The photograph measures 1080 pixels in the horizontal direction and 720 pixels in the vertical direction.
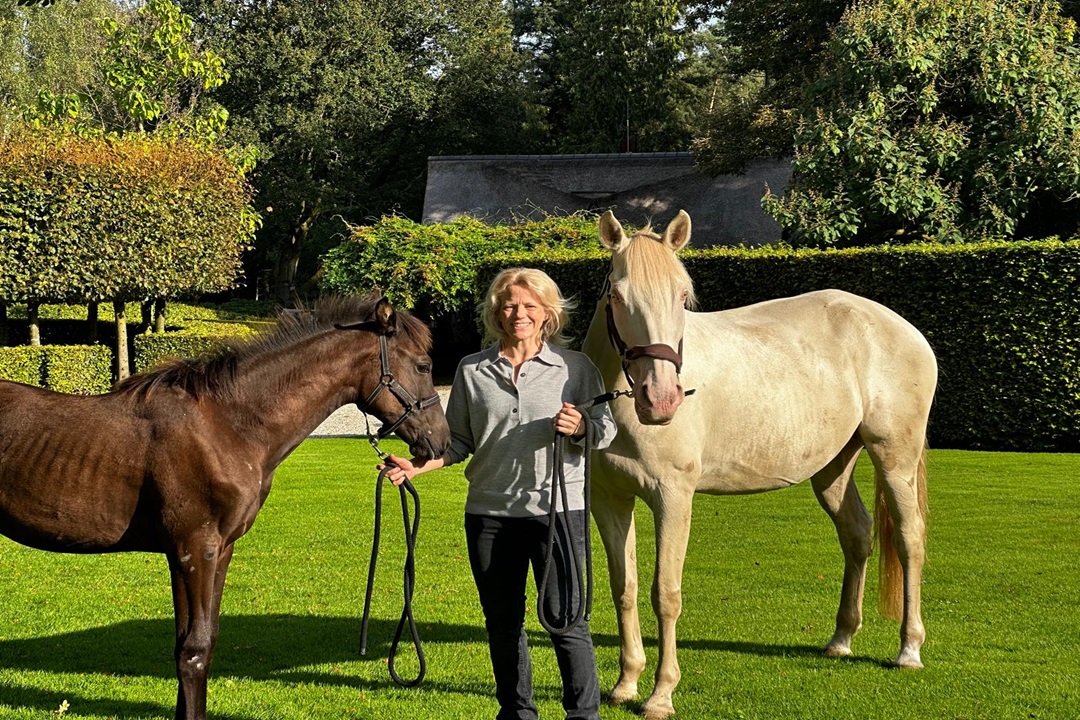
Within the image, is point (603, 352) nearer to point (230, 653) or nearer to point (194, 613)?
point (194, 613)

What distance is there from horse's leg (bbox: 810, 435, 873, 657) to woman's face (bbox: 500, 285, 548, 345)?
2678 mm

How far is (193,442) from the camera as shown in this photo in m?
4.33

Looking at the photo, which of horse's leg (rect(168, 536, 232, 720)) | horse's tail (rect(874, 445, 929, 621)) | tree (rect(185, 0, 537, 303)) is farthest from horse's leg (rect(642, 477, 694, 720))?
tree (rect(185, 0, 537, 303))

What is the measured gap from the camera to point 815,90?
17594mm

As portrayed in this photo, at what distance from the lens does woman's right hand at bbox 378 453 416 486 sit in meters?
4.14

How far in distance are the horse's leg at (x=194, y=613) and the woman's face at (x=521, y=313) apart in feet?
4.89

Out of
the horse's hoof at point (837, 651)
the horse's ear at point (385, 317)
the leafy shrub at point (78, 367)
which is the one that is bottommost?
the leafy shrub at point (78, 367)

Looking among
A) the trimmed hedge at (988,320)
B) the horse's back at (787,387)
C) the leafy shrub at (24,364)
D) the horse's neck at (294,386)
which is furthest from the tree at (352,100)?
the horse's neck at (294,386)

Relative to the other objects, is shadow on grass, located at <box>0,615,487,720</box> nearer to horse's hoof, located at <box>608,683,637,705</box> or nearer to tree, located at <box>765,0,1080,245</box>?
horse's hoof, located at <box>608,683,637,705</box>

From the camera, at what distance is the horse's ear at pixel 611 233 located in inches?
181

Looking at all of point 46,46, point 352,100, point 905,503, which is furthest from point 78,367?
point 46,46

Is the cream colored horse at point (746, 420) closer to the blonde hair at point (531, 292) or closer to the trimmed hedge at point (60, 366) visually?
the blonde hair at point (531, 292)

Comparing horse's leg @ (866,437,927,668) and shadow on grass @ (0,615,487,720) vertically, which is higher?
horse's leg @ (866,437,927,668)

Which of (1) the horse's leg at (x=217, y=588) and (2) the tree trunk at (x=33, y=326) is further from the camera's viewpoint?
(2) the tree trunk at (x=33, y=326)
